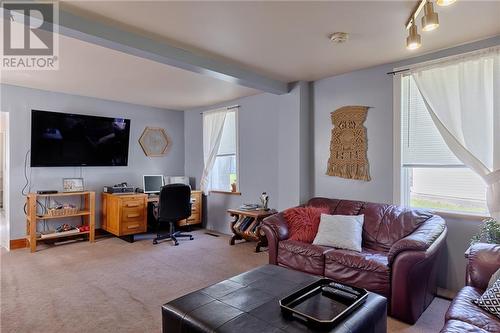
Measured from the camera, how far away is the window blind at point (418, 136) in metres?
3.06

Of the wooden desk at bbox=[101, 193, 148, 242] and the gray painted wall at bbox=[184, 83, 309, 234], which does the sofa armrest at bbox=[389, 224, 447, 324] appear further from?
the wooden desk at bbox=[101, 193, 148, 242]

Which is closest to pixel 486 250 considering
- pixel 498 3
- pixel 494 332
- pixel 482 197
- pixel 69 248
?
pixel 494 332

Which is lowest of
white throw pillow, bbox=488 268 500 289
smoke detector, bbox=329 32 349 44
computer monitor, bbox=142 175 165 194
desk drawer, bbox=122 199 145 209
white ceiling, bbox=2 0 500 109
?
white throw pillow, bbox=488 268 500 289

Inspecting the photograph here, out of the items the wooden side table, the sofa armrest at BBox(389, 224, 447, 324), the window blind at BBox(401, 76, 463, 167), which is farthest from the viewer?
the wooden side table

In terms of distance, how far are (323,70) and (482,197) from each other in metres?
2.12

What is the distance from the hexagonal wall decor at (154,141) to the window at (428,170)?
4450mm

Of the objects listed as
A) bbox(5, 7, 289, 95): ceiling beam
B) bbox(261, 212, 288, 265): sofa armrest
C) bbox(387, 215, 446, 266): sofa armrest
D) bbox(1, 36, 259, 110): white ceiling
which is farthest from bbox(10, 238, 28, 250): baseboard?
bbox(387, 215, 446, 266): sofa armrest

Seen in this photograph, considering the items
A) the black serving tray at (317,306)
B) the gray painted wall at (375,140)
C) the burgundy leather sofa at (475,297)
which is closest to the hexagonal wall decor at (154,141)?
the gray painted wall at (375,140)

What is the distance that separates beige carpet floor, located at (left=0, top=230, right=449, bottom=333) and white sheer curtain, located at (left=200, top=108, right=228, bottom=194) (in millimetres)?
1309

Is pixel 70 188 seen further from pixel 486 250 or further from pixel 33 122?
pixel 486 250

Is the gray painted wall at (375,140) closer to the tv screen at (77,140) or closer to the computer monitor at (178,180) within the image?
the computer monitor at (178,180)

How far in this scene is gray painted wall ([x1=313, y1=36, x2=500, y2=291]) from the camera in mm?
2924

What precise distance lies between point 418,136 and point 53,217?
5.02 meters

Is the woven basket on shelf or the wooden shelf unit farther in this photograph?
the woven basket on shelf
